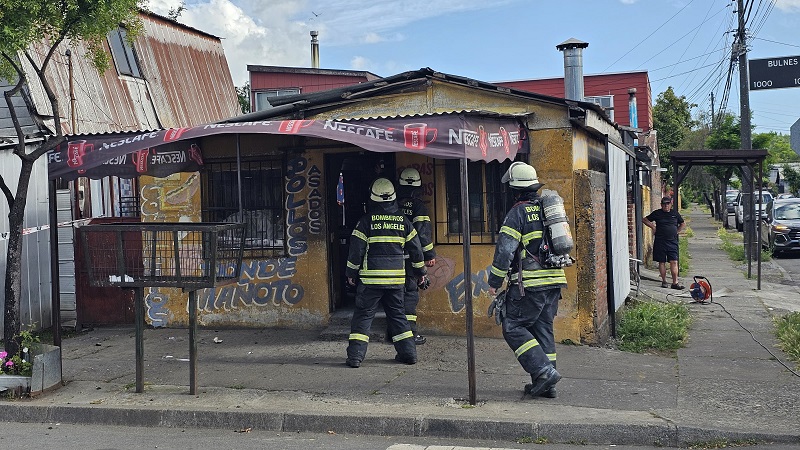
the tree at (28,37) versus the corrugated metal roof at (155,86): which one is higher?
the corrugated metal roof at (155,86)

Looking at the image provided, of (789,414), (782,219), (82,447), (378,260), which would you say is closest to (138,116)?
(378,260)

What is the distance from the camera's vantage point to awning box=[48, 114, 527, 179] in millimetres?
7020

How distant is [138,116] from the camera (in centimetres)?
1538

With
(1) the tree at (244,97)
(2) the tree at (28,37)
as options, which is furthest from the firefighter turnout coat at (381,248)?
(1) the tree at (244,97)

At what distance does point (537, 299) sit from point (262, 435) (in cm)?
257

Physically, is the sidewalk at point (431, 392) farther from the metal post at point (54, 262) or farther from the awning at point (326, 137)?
the awning at point (326, 137)

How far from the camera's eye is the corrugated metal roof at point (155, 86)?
45.0ft

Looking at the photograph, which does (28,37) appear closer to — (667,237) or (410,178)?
(410,178)

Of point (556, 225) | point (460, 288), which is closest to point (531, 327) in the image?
point (556, 225)

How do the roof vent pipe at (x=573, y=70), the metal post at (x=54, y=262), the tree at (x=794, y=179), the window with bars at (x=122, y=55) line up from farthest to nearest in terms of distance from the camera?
the tree at (x=794, y=179), the window with bars at (x=122, y=55), the roof vent pipe at (x=573, y=70), the metal post at (x=54, y=262)

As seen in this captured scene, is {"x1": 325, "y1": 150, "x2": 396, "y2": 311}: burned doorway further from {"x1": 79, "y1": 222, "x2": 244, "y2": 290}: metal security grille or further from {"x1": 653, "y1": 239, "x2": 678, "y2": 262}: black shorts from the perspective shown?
{"x1": 653, "y1": 239, "x2": 678, "y2": 262}: black shorts

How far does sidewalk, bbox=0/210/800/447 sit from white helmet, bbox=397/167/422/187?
185 centimetres

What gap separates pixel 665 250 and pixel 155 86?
10745mm

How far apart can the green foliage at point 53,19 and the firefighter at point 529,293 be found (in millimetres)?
4496
